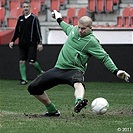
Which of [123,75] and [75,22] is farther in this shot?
[75,22]

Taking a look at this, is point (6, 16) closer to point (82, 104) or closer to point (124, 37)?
point (124, 37)

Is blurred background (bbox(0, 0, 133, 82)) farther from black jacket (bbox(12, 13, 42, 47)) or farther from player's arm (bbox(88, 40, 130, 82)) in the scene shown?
player's arm (bbox(88, 40, 130, 82))

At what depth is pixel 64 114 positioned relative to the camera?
10.4 metres

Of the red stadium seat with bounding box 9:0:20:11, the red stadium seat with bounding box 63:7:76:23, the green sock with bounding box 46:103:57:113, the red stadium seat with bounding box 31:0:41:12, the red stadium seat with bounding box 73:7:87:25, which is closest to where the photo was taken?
the green sock with bounding box 46:103:57:113

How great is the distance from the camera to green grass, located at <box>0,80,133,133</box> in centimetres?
866

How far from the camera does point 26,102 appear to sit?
1245 centimetres

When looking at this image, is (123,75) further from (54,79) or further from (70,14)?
(70,14)

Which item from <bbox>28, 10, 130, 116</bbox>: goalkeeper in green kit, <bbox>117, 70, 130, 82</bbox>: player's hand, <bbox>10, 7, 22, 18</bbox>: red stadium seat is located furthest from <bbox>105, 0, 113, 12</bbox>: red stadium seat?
<bbox>117, 70, 130, 82</bbox>: player's hand

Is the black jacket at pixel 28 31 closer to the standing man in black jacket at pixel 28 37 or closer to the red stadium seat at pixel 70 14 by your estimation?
the standing man in black jacket at pixel 28 37

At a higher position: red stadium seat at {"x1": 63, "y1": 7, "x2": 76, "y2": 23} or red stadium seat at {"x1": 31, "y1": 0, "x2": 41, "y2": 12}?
red stadium seat at {"x1": 31, "y1": 0, "x2": 41, "y2": 12}

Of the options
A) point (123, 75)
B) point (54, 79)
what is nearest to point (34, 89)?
point (54, 79)

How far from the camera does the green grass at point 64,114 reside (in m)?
8.66

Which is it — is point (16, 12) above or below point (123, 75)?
below

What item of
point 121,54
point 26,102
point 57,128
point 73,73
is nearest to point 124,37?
point 121,54
